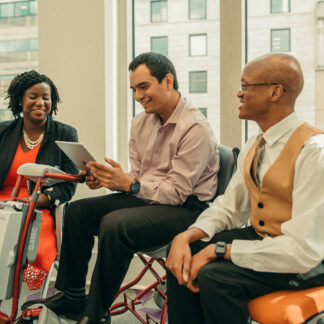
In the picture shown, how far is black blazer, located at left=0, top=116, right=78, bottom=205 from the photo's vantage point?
2277 millimetres

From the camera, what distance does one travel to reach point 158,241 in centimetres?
168

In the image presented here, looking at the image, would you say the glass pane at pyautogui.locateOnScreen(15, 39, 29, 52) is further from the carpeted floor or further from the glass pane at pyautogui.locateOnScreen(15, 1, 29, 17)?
the carpeted floor

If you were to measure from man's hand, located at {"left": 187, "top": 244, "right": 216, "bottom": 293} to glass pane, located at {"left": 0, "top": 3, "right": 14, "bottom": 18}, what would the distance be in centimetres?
267

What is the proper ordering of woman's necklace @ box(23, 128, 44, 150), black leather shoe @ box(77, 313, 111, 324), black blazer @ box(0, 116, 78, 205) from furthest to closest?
woman's necklace @ box(23, 128, 44, 150), black blazer @ box(0, 116, 78, 205), black leather shoe @ box(77, 313, 111, 324)

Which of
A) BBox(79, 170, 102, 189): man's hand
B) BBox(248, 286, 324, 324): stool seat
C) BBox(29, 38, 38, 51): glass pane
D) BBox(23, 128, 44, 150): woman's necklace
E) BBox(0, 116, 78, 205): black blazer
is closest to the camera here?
BBox(248, 286, 324, 324): stool seat

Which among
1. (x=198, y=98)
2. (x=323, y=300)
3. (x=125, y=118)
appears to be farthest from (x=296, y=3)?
(x=323, y=300)

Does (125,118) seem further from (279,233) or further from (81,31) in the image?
(279,233)

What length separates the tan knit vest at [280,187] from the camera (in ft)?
4.17

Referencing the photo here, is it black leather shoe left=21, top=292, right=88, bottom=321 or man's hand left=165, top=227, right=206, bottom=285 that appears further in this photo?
black leather shoe left=21, top=292, right=88, bottom=321

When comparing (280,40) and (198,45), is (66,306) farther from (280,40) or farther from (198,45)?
(280,40)

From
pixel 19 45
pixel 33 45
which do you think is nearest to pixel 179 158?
pixel 33 45

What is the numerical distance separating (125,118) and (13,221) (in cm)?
131

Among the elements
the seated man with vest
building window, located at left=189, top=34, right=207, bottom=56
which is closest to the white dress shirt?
the seated man with vest

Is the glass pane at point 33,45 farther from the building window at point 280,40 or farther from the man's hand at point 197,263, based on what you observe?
the man's hand at point 197,263
